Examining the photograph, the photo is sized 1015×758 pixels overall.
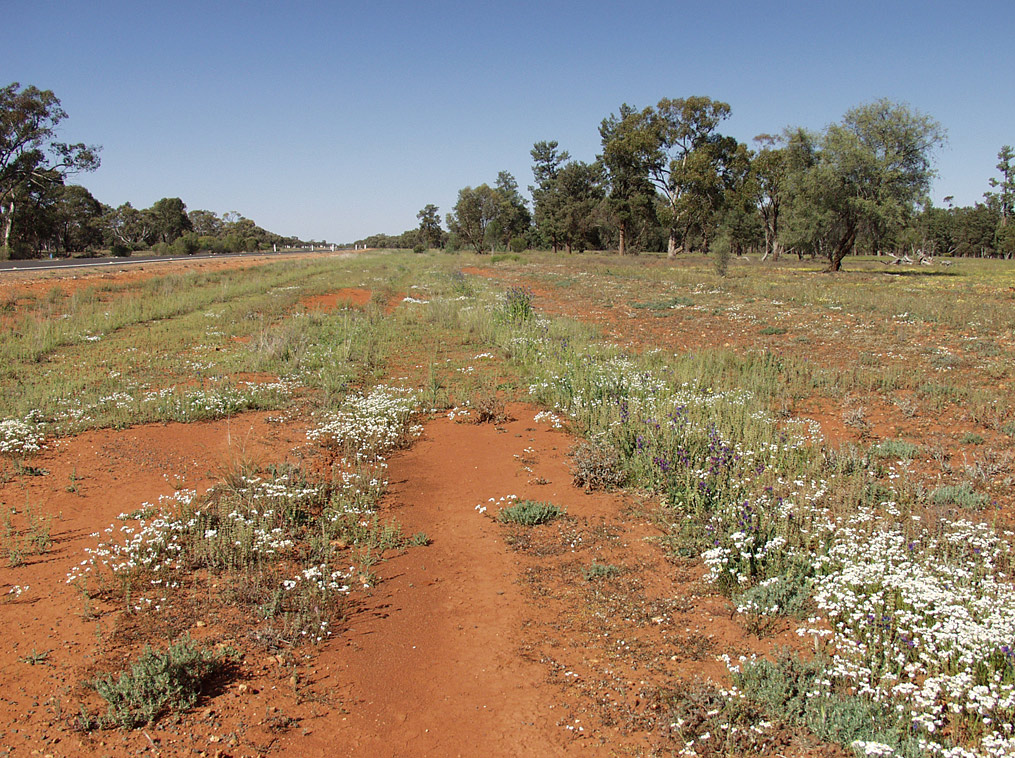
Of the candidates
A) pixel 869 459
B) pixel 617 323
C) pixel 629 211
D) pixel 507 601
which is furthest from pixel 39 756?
pixel 629 211

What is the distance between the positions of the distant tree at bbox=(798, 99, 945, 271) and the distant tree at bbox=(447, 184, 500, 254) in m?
56.6

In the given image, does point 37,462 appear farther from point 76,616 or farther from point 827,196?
point 827,196

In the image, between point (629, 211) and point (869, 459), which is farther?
point (629, 211)

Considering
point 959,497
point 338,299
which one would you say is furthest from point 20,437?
point 338,299

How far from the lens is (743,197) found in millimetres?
52375

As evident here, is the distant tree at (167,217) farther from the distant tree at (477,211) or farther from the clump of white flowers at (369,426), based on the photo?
A: the clump of white flowers at (369,426)

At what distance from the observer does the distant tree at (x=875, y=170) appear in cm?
3127

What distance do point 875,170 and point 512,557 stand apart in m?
35.0

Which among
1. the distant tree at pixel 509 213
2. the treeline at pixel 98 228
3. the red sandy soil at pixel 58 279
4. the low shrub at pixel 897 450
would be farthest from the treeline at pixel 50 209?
the low shrub at pixel 897 450

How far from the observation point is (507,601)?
476cm

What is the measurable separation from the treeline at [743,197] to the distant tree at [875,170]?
6 cm

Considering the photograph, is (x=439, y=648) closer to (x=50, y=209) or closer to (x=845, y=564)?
(x=845, y=564)

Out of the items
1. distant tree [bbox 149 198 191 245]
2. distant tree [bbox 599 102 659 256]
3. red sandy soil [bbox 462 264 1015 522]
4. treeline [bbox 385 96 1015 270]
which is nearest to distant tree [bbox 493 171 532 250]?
treeline [bbox 385 96 1015 270]

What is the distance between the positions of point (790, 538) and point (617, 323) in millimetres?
13140
